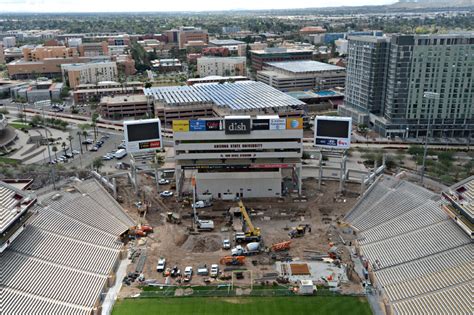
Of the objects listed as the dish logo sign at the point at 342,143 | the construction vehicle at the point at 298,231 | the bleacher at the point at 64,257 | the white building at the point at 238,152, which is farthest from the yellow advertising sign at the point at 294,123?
the bleacher at the point at 64,257

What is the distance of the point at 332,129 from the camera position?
233 ft

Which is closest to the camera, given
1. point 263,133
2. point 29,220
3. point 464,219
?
point 464,219

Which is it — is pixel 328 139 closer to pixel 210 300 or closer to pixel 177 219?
pixel 177 219

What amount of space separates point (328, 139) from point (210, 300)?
117 feet

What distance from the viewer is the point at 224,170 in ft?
236

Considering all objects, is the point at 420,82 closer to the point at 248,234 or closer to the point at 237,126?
the point at 237,126

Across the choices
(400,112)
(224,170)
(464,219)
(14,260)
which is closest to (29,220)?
(14,260)

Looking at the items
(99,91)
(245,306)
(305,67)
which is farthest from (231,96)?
(245,306)

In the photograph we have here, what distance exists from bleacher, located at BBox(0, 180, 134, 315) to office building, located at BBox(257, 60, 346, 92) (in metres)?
102

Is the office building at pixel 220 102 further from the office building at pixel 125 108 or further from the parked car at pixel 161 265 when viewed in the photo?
the parked car at pixel 161 265

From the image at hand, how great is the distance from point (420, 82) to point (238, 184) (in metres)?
57.8

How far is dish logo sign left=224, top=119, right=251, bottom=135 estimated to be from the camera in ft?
225

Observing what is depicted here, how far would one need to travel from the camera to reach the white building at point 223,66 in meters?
188

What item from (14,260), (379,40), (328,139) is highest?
(379,40)
